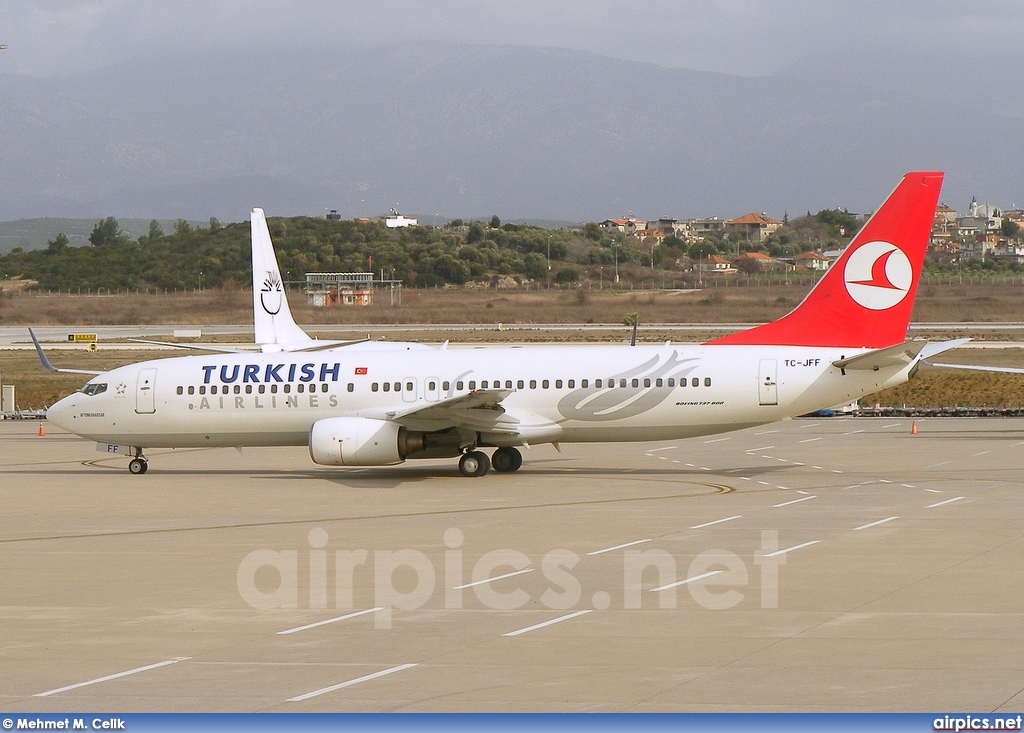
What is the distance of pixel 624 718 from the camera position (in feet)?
26.7

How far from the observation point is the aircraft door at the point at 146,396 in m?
33.5

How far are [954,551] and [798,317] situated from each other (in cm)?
1209

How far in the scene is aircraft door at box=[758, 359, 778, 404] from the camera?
98.6 ft

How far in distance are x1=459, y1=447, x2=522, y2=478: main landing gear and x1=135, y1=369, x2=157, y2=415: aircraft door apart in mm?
7970

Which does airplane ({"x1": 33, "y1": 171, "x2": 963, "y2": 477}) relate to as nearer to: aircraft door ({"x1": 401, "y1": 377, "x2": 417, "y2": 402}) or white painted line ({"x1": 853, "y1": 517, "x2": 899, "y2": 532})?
aircraft door ({"x1": 401, "y1": 377, "x2": 417, "y2": 402})

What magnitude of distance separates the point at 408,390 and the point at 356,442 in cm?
242

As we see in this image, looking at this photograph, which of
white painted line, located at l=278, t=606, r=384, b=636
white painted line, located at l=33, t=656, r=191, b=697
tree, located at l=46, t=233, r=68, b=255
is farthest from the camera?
tree, located at l=46, t=233, r=68, b=255

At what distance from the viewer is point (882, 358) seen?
2925 centimetres

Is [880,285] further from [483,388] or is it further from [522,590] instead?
[522,590]

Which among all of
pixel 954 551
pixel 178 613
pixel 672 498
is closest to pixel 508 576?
pixel 178 613

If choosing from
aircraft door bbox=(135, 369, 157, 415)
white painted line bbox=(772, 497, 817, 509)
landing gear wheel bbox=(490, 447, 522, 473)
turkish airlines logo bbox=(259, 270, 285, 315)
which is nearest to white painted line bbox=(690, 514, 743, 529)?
white painted line bbox=(772, 497, 817, 509)

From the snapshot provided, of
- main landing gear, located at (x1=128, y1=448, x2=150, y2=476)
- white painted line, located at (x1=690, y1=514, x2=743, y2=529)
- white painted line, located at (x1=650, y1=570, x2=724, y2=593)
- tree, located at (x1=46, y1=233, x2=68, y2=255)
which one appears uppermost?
tree, located at (x1=46, y1=233, x2=68, y2=255)

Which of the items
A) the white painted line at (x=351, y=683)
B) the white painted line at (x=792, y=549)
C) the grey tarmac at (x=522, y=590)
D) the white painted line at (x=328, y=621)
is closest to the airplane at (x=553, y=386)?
the grey tarmac at (x=522, y=590)

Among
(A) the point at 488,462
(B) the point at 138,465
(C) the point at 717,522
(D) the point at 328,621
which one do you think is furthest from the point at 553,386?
(D) the point at 328,621
